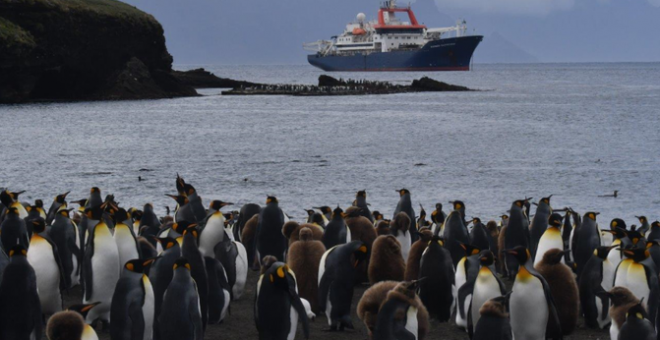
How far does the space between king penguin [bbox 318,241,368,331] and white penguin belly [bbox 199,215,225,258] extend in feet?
4.75

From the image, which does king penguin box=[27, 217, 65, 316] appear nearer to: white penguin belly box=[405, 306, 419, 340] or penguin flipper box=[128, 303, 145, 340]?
penguin flipper box=[128, 303, 145, 340]

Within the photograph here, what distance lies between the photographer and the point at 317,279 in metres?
7.40

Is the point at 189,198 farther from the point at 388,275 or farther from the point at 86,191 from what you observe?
the point at 86,191

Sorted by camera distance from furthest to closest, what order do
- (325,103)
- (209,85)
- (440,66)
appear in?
(440,66), (209,85), (325,103)

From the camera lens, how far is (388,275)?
25.2ft

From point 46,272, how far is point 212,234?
5.18 feet

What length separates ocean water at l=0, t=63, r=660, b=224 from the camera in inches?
835

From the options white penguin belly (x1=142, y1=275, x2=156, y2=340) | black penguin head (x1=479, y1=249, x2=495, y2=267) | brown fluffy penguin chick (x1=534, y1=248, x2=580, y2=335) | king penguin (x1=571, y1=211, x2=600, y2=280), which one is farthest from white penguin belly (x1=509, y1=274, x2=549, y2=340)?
white penguin belly (x1=142, y1=275, x2=156, y2=340)

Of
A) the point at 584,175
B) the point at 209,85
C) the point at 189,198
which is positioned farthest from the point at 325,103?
the point at 189,198

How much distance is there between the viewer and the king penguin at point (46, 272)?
23.1 ft

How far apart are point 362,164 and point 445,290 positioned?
21.0 meters

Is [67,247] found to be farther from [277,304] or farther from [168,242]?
[277,304]

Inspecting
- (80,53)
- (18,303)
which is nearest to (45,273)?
(18,303)

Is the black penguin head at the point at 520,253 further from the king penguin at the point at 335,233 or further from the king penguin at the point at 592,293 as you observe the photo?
the king penguin at the point at 335,233
